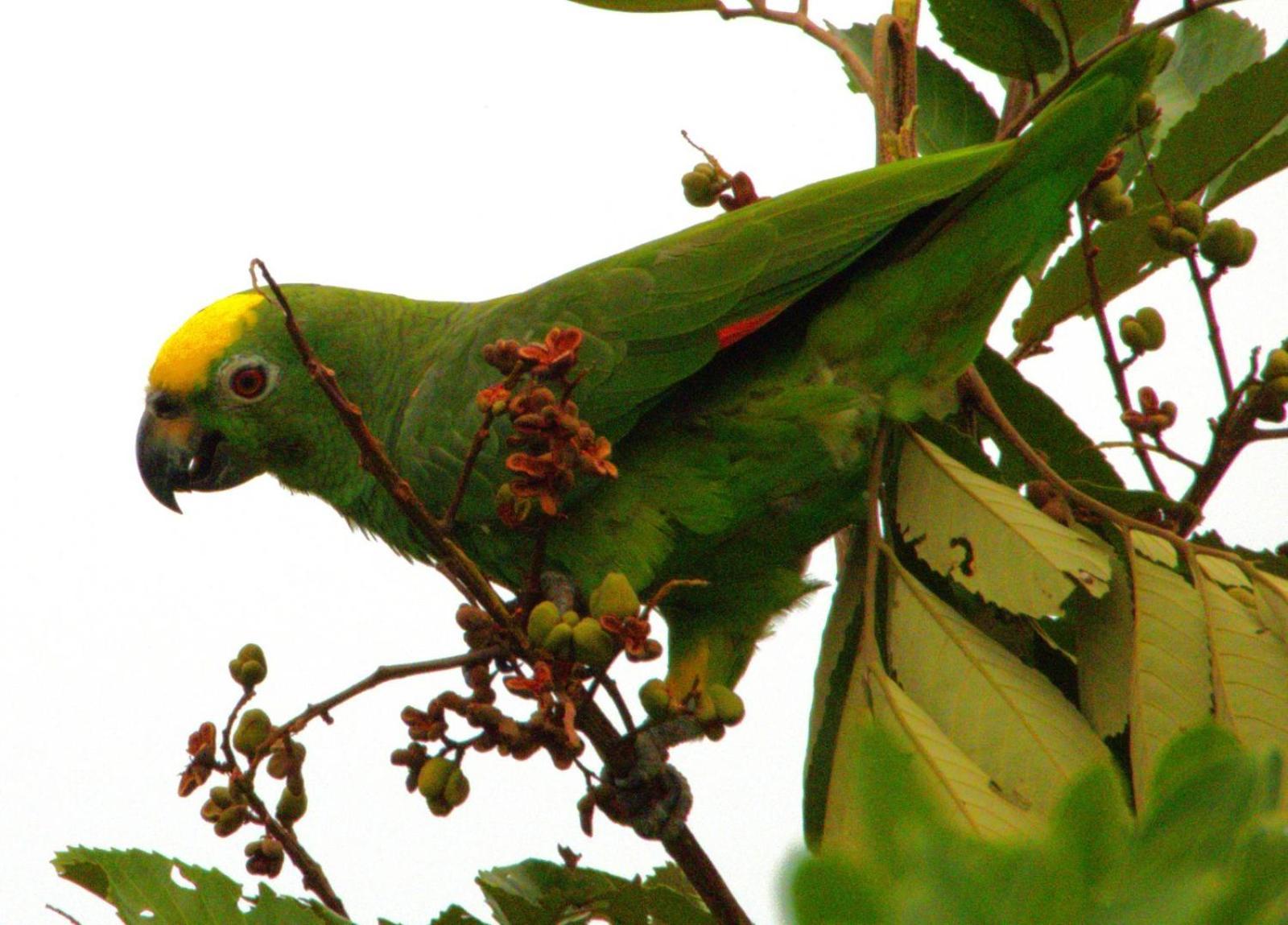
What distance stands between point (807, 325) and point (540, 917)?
2.79 ft

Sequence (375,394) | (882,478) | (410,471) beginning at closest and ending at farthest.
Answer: (882,478)
(410,471)
(375,394)

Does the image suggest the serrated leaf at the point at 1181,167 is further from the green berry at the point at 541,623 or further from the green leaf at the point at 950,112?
A: the green berry at the point at 541,623

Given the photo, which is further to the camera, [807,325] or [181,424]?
[181,424]

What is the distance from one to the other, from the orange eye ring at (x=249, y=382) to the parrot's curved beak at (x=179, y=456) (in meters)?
0.10

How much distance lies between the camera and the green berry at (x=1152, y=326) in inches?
63.0

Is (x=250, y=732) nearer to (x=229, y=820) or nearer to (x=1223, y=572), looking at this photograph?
(x=229, y=820)

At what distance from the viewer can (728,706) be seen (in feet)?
4.54

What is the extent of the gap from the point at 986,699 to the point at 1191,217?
2.10 feet

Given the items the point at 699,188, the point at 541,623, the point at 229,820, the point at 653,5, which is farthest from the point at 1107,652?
the point at 653,5

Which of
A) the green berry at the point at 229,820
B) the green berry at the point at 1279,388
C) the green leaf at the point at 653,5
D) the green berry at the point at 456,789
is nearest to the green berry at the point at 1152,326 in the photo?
the green berry at the point at 1279,388

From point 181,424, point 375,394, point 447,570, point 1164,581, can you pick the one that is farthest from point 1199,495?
point 181,424

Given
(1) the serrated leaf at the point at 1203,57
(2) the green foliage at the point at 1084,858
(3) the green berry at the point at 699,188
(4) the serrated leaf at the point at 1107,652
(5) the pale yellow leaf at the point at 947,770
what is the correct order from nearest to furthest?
(2) the green foliage at the point at 1084,858, (5) the pale yellow leaf at the point at 947,770, (4) the serrated leaf at the point at 1107,652, (3) the green berry at the point at 699,188, (1) the serrated leaf at the point at 1203,57

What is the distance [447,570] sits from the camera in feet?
4.36

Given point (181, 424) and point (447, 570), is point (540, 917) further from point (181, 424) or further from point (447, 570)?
point (181, 424)
